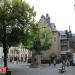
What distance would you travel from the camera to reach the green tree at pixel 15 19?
54844 millimetres

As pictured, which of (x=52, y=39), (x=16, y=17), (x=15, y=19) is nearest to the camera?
(x=16, y=17)

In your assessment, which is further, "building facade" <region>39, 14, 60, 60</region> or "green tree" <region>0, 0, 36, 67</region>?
"building facade" <region>39, 14, 60, 60</region>

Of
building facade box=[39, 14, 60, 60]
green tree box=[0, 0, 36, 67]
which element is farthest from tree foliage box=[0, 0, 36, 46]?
building facade box=[39, 14, 60, 60]

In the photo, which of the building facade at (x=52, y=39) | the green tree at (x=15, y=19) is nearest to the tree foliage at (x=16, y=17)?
the green tree at (x=15, y=19)

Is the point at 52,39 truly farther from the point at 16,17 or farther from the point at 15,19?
the point at 16,17

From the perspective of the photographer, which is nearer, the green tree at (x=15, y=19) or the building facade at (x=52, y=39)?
the green tree at (x=15, y=19)

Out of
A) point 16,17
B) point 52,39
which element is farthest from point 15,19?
point 52,39

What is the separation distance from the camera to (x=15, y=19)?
55.5 metres

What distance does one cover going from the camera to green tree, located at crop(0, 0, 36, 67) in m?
54.8

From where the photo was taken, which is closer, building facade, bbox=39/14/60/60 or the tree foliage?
the tree foliage

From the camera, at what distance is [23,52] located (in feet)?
473

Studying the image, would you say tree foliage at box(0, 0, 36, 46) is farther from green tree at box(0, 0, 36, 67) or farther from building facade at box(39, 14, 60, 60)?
building facade at box(39, 14, 60, 60)

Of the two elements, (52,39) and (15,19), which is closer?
(15,19)

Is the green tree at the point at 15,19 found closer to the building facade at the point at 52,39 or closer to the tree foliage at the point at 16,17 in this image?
the tree foliage at the point at 16,17
